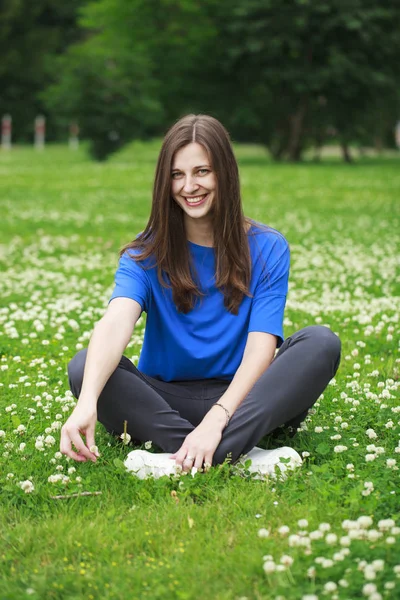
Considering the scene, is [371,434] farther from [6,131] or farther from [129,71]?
[6,131]

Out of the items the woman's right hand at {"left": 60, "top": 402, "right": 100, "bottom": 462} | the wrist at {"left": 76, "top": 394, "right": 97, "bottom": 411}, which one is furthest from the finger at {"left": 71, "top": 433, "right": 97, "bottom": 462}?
the wrist at {"left": 76, "top": 394, "right": 97, "bottom": 411}

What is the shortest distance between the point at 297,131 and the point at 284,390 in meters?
36.0

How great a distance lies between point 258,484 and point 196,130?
1.84 m

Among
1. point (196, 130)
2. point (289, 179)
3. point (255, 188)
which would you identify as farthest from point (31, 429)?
point (289, 179)

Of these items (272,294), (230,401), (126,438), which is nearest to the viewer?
(230,401)

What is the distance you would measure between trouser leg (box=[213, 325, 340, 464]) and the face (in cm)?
88

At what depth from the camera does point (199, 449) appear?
4230 mm

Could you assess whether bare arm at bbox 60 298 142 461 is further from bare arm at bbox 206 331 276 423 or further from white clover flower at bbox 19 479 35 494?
bare arm at bbox 206 331 276 423

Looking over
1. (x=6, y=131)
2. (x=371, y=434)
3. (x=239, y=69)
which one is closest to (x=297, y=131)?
(x=239, y=69)

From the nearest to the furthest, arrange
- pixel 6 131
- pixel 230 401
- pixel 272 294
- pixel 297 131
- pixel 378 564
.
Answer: pixel 378 564 → pixel 230 401 → pixel 272 294 → pixel 297 131 → pixel 6 131

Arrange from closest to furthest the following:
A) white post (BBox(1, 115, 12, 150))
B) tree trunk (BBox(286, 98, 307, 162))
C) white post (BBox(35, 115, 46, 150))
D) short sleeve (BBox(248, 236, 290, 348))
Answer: short sleeve (BBox(248, 236, 290, 348)), tree trunk (BBox(286, 98, 307, 162)), white post (BBox(1, 115, 12, 150)), white post (BBox(35, 115, 46, 150))

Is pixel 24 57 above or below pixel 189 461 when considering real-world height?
above

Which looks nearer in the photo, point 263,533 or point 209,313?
point 263,533

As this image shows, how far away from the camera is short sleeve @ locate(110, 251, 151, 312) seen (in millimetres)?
4668
